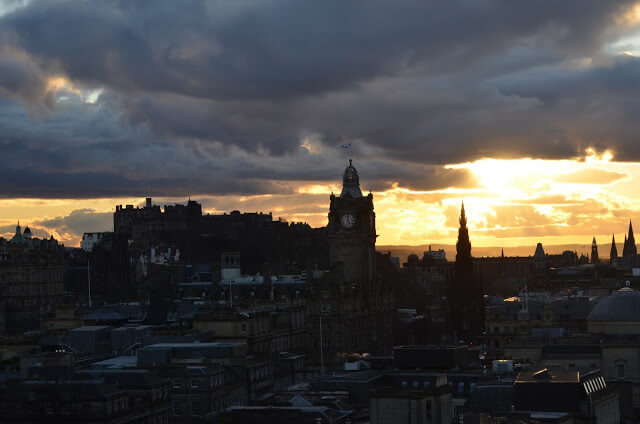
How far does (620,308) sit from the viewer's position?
146625 mm

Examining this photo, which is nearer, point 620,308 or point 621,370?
point 621,370

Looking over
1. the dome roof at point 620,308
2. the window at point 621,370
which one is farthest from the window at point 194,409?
the dome roof at point 620,308

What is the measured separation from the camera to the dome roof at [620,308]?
146 metres

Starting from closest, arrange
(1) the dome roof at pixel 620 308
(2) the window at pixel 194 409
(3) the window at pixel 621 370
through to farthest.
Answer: (2) the window at pixel 194 409 < (3) the window at pixel 621 370 < (1) the dome roof at pixel 620 308

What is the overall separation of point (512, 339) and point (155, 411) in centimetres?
6805

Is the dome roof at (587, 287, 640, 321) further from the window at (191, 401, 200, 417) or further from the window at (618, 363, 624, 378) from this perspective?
the window at (191, 401, 200, 417)

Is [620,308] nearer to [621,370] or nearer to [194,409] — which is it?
[621,370]

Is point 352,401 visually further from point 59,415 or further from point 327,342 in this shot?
point 327,342

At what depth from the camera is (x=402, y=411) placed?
90.9m

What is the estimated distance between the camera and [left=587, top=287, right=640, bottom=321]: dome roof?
5733 inches

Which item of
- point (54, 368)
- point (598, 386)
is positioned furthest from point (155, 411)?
point (598, 386)

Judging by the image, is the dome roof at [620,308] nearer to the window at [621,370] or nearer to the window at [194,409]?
the window at [621,370]

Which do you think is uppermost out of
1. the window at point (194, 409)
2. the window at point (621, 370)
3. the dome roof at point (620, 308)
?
the dome roof at point (620, 308)

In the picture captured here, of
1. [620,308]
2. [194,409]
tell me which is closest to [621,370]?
[620,308]
